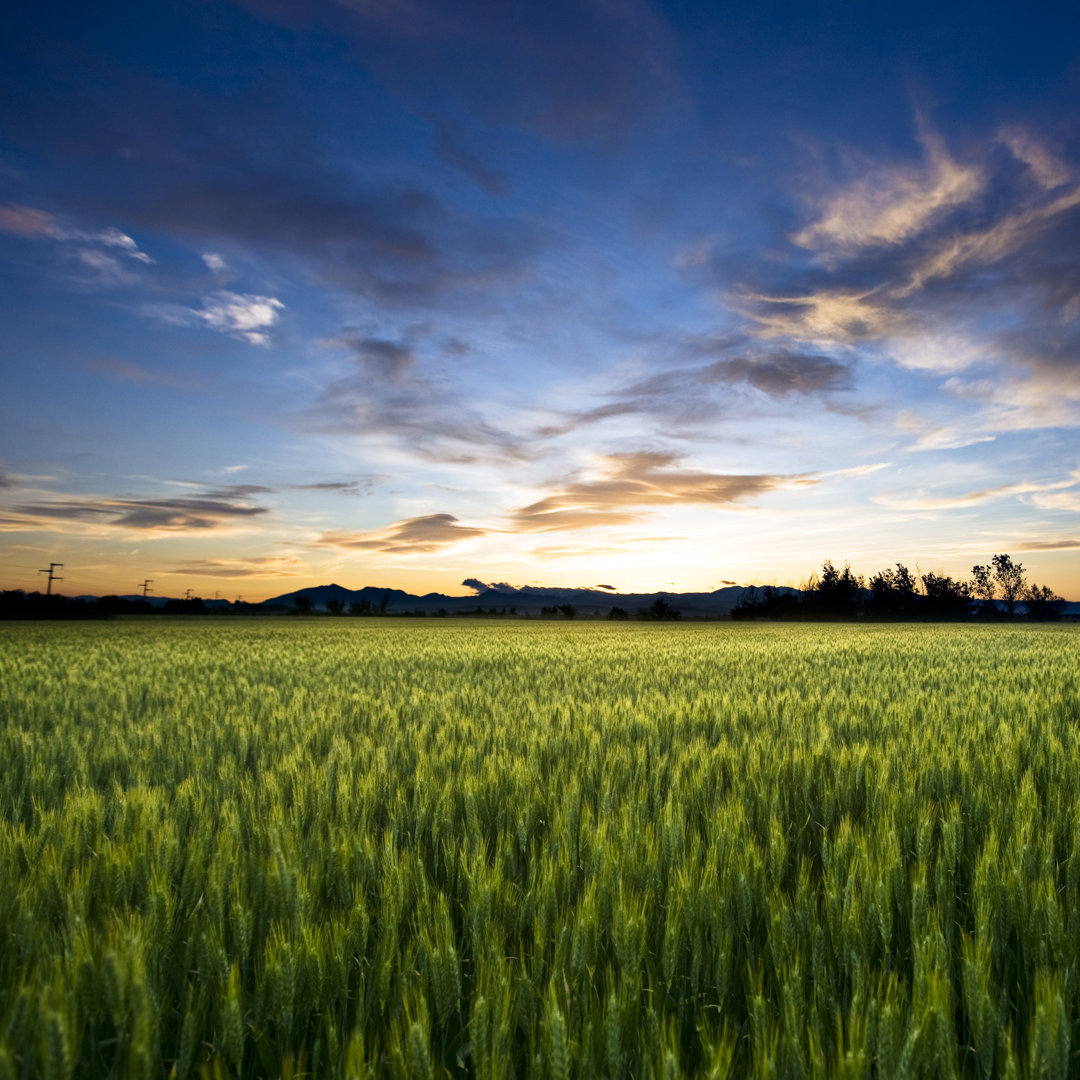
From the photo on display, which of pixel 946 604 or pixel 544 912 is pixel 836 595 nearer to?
pixel 946 604

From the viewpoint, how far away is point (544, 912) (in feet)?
6.06

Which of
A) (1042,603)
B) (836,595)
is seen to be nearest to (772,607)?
(836,595)

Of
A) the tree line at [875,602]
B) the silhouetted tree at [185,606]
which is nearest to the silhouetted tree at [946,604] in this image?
the tree line at [875,602]

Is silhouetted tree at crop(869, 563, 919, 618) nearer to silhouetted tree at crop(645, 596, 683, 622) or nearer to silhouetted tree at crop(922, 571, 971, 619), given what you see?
silhouetted tree at crop(922, 571, 971, 619)

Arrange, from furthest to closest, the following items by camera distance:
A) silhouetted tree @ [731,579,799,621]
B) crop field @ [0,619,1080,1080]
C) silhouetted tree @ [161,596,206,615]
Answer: silhouetted tree @ [731,579,799,621] < silhouetted tree @ [161,596,206,615] < crop field @ [0,619,1080,1080]

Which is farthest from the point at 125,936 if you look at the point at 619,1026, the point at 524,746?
the point at 524,746

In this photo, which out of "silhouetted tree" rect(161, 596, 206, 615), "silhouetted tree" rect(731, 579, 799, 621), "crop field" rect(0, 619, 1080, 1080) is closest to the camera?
"crop field" rect(0, 619, 1080, 1080)

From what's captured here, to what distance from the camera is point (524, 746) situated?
15.0 feet

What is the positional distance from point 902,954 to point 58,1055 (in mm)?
2008

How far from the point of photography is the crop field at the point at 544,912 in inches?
52.1

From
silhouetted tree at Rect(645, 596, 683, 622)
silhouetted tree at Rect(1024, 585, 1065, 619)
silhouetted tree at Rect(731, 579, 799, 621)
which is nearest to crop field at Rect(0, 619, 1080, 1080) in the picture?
silhouetted tree at Rect(645, 596, 683, 622)

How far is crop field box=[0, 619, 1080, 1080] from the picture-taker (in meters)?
1.32

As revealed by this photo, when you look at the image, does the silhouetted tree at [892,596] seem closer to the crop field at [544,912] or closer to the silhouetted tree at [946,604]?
the silhouetted tree at [946,604]

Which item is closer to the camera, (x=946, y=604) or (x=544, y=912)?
(x=544, y=912)
